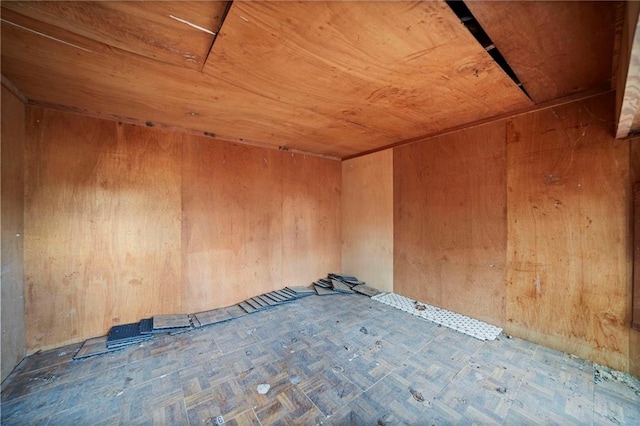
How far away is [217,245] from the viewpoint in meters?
3.01

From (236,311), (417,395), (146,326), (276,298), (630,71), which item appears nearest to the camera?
(630,71)

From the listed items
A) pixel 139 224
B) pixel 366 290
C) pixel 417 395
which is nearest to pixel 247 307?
pixel 139 224

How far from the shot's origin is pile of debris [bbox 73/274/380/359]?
2162mm

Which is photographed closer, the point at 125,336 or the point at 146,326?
the point at 125,336

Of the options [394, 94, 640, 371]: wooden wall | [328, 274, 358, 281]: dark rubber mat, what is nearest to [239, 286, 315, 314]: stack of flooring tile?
[328, 274, 358, 281]: dark rubber mat

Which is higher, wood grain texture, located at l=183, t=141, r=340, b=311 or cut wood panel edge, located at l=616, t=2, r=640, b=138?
cut wood panel edge, located at l=616, t=2, r=640, b=138

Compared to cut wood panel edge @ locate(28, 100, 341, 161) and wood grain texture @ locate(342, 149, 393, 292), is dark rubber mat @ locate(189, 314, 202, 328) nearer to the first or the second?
cut wood panel edge @ locate(28, 100, 341, 161)

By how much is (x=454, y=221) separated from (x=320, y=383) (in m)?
2.27

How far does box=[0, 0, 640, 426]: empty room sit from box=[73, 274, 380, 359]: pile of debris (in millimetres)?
30

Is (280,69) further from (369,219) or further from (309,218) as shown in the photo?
(369,219)

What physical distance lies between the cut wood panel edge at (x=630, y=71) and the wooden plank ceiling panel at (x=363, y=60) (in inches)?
22.4

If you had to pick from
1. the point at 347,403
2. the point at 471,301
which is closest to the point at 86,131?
the point at 347,403

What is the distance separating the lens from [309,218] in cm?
394

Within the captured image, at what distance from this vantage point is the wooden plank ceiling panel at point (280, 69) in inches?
46.0
